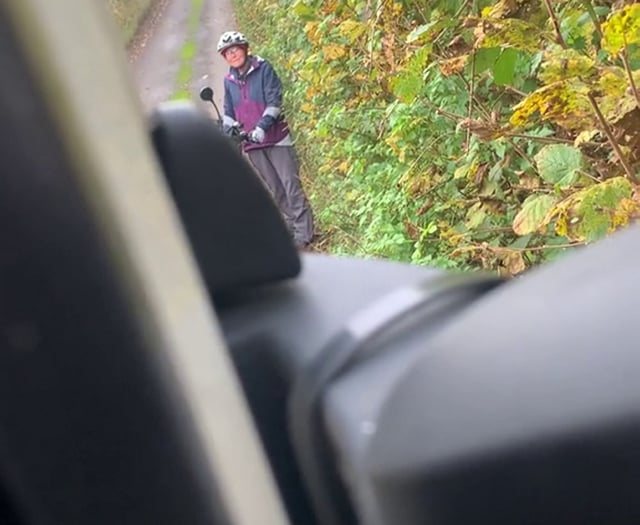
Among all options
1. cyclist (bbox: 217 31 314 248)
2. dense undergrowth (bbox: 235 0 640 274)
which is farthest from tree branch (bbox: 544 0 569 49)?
cyclist (bbox: 217 31 314 248)

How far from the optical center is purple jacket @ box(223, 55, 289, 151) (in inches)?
297

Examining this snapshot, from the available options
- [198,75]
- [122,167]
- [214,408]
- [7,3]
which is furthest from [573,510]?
[198,75]

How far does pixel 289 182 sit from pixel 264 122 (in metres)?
0.52

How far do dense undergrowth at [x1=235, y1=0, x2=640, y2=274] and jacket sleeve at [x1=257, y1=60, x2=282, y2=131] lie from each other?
0.26 metres

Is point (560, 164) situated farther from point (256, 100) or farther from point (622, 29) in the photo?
point (256, 100)

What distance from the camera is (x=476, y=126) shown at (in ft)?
10.0

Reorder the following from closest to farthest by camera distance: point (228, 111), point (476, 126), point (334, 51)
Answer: point (476, 126) < point (334, 51) < point (228, 111)

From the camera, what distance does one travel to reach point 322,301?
3.55 ft

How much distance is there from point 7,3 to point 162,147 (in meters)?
0.30

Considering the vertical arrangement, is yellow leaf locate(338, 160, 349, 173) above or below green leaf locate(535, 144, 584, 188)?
below

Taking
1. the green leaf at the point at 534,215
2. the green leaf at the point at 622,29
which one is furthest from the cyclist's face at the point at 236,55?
the green leaf at the point at 622,29

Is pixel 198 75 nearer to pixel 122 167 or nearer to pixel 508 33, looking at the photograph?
pixel 508 33

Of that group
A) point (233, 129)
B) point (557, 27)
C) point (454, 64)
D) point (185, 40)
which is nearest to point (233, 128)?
point (233, 129)

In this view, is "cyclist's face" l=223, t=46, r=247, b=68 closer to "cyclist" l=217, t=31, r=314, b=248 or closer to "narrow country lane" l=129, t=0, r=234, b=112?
"cyclist" l=217, t=31, r=314, b=248
